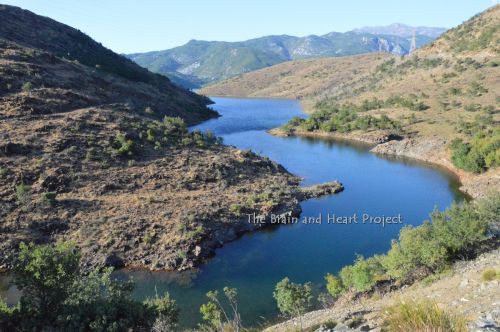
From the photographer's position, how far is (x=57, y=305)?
19125 mm

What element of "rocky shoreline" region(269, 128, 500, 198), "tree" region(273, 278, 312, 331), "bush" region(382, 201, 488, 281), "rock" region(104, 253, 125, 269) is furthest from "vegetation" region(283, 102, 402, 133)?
"tree" region(273, 278, 312, 331)

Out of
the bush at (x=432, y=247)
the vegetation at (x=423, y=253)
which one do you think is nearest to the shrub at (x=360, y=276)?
the vegetation at (x=423, y=253)

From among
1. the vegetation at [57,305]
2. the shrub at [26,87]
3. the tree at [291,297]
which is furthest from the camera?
the shrub at [26,87]

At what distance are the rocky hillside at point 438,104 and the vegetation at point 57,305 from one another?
53.8 metres

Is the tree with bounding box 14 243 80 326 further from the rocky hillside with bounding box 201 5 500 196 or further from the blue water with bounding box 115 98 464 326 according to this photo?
the rocky hillside with bounding box 201 5 500 196

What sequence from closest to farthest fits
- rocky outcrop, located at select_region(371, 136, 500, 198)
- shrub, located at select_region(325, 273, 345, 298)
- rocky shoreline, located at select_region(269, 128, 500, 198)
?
shrub, located at select_region(325, 273, 345, 298), rocky outcrop, located at select_region(371, 136, 500, 198), rocky shoreline, located at select_region(269, 128, 500, 198)

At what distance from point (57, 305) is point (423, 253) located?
24.7m

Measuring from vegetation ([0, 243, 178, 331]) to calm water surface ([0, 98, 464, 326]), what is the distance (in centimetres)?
1217

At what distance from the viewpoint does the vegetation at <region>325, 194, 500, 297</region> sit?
3011 cm

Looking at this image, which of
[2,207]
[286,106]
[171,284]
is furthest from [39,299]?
[286,106]

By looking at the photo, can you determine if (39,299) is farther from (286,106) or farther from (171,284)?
(286,106)

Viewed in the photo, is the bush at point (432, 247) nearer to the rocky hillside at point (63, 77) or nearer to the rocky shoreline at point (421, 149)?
the rocky shoreline at point (421, 149)

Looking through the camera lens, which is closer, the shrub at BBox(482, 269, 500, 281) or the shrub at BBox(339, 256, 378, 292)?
the shrub at BBox(482, 269, 500, 281)

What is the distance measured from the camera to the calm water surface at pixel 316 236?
118 feet
